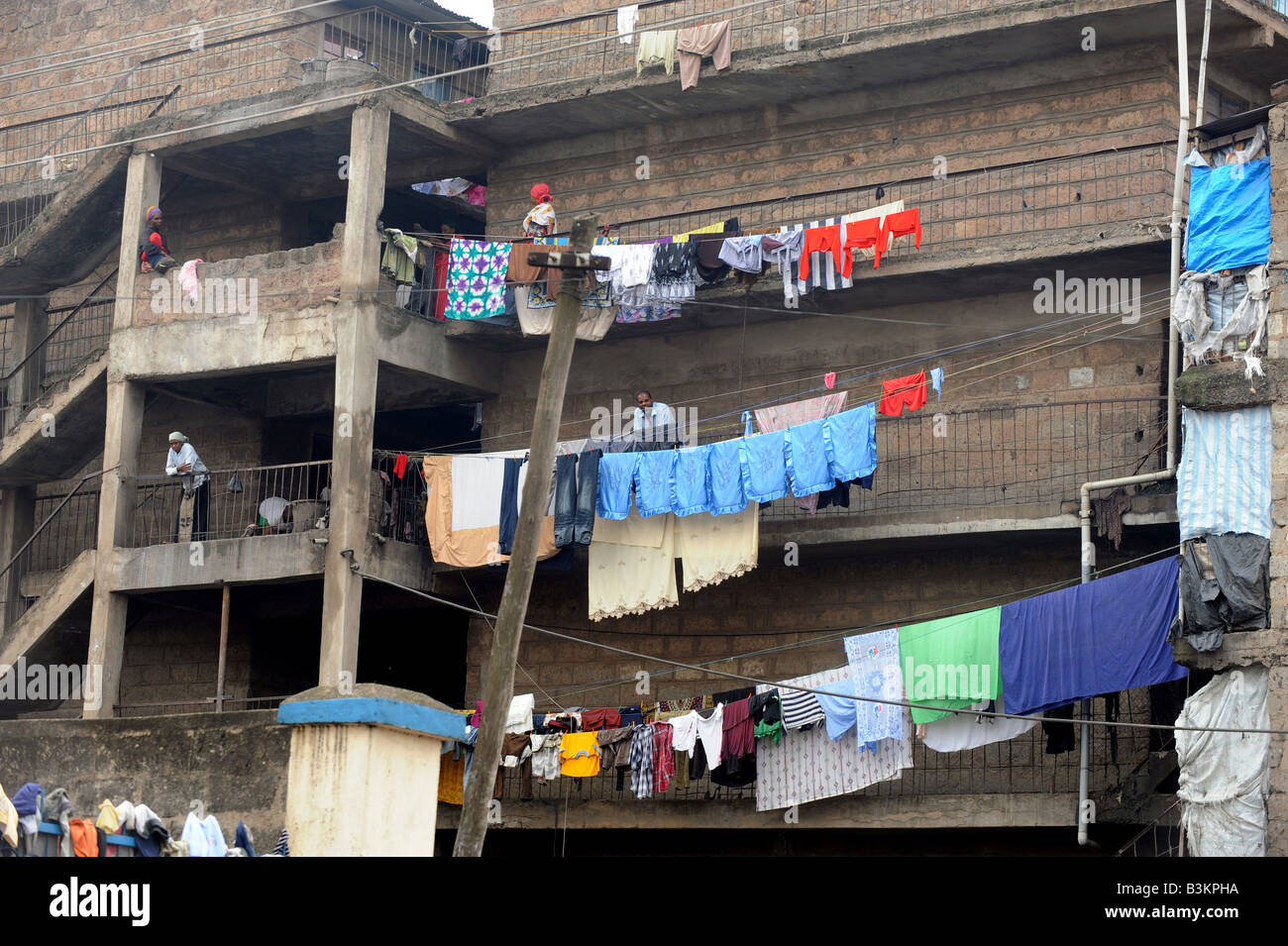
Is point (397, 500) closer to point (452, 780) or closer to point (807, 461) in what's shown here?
point (452, 780)

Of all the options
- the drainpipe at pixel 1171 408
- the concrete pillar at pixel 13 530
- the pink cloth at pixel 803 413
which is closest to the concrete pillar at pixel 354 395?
the pink cloth at pixel 803 413

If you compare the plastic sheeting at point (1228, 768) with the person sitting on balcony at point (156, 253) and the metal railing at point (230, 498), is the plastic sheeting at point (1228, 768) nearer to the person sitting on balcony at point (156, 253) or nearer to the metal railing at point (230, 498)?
the metal railing at point (230, 498)

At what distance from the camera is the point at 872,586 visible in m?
23.0

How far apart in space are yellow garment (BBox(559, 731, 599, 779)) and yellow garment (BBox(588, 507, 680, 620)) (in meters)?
1.51

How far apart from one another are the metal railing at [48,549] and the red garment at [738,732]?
11.4m

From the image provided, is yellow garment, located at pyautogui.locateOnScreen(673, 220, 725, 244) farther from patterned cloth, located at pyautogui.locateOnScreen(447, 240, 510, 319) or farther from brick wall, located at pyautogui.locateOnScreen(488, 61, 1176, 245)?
patterned cloth, located at pyautogui.locateOnScreen(447, 240, 510, 319)

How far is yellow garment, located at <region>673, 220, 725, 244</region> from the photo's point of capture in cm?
2302

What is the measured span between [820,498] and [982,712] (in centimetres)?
385

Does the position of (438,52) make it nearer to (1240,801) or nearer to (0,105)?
(0,105)

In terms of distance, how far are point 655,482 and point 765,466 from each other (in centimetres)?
147

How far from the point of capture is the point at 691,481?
71.7ft

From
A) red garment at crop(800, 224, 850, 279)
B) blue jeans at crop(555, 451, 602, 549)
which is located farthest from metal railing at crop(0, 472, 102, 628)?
red garment at crop(800, 224, 850, 279)

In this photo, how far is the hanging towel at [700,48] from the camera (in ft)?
76.6
